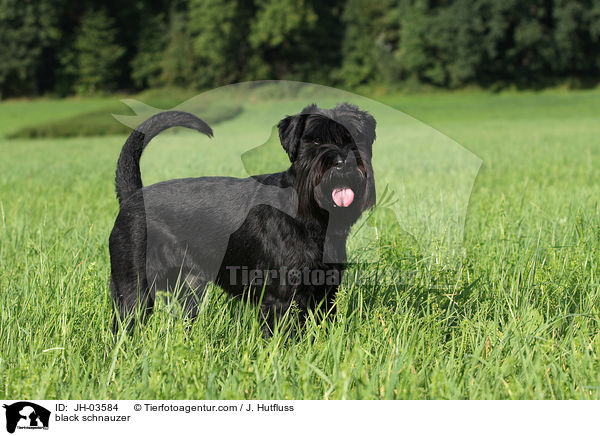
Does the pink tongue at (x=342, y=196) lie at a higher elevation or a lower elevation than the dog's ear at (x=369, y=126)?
lower

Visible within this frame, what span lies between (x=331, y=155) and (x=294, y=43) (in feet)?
165

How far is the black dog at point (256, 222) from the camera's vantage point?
2.28 meters

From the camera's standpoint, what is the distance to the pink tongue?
7.56 ft

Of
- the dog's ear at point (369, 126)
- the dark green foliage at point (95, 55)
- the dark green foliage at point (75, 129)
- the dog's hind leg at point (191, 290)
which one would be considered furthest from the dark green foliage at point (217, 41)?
the dog's ear at point (369, 126)

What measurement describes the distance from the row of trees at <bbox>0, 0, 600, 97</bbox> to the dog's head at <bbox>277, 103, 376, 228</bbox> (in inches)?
1736

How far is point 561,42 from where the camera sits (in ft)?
138

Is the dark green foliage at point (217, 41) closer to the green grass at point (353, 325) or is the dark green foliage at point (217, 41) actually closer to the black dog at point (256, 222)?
the green grass at point (353, 325)

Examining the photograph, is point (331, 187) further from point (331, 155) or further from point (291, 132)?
point (291, 132)

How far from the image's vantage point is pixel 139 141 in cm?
281

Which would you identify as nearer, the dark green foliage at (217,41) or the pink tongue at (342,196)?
the pink tongue at (342,196)

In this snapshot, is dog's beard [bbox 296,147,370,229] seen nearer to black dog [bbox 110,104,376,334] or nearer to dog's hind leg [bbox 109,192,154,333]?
black dog [bbox 110,104,376,334]

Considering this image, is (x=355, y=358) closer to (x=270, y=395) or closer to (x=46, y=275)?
(x=270, y=395)
